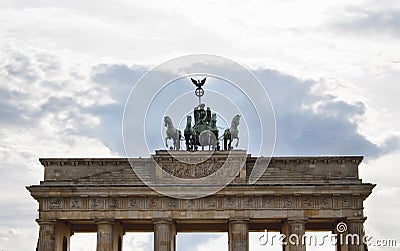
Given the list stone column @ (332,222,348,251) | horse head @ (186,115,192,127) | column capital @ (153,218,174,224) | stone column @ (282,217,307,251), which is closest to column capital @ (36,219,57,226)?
column capital @ (153,218,174,224)

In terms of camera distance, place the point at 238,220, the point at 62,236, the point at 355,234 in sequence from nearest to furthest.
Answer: the point at 355,234
the point at 238,220
the point at 62,236

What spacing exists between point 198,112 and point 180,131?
6.58 ft

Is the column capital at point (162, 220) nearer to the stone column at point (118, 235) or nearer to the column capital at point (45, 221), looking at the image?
the stone column at point (118, 235)

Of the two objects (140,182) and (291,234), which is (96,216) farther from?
(291,234)

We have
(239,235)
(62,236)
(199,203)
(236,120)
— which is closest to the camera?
(239,235)

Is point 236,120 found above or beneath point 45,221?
above

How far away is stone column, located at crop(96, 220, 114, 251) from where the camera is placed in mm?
63531

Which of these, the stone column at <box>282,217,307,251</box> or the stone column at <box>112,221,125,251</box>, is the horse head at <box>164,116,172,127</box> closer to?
the stone column at <box>112,221,125,251</box>

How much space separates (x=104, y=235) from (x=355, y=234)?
16827mm

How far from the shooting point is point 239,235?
63.4 m

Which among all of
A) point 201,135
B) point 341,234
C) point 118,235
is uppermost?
point 201,135

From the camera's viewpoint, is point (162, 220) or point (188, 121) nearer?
point (162, 220)

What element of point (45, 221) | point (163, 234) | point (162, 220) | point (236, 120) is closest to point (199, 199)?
point (162, 220)

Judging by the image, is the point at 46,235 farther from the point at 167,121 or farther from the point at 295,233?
the point at 295,233
